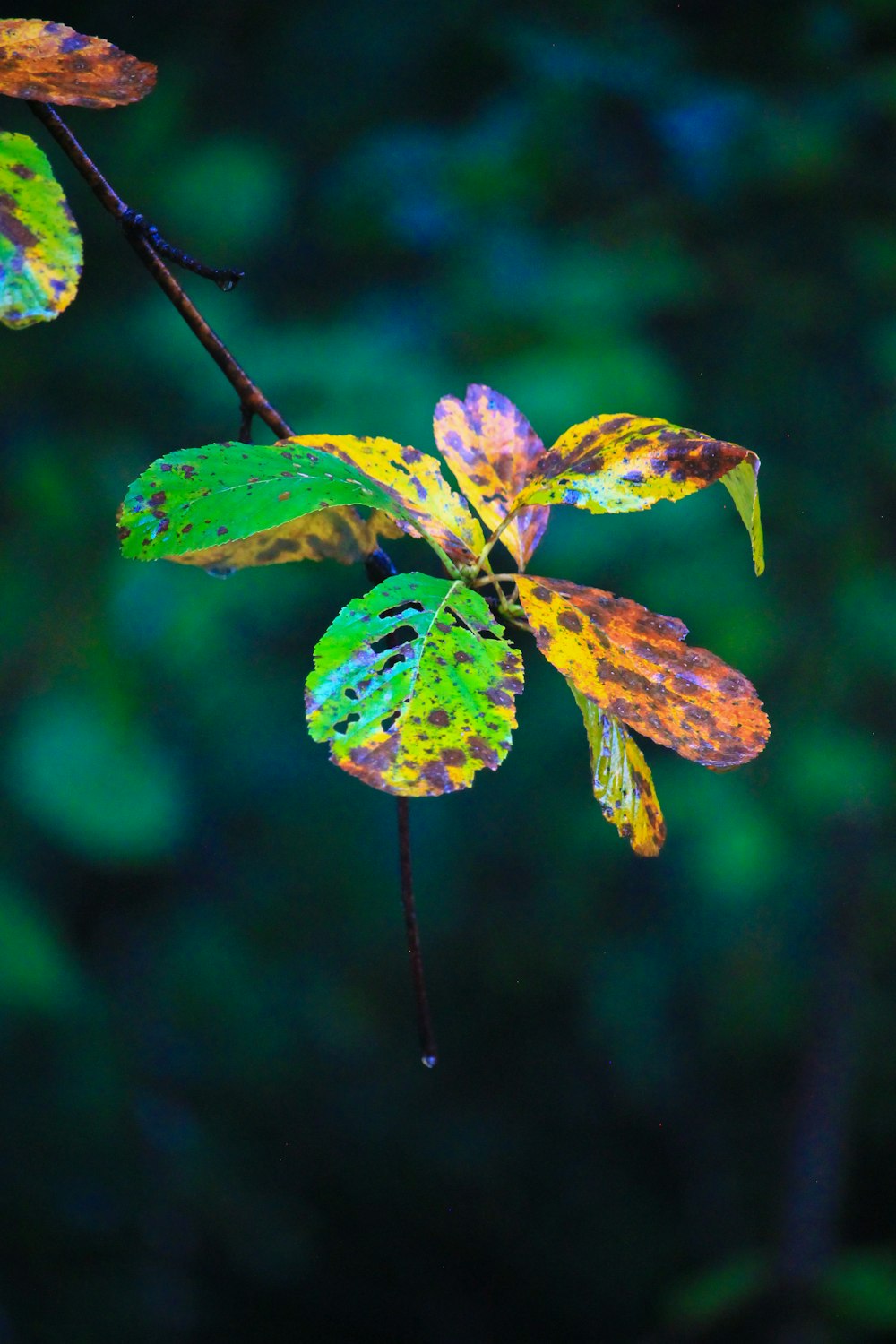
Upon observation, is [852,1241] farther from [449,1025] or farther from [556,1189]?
[449,1025]

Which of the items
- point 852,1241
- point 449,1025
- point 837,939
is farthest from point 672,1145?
point 837,939

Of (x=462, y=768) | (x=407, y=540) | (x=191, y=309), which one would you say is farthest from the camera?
(x=407, y=540)

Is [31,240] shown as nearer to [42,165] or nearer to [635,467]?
[42,165]

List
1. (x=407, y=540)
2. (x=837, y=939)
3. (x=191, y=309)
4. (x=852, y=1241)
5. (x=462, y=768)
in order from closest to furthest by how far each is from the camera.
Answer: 1. (x=462, y=768)
2. (x=191, y=309)
3. (x=407, y=540)
4. (x=837, y=939)
5. (x=852, y=1241)

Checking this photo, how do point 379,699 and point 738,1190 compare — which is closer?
point 379,699

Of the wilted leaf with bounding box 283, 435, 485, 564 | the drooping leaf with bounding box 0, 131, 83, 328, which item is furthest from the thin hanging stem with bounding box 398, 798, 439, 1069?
the drooping leaf with bounding box 0, 131, 83, 328

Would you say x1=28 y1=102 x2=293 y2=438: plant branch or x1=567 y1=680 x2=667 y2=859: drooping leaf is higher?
x1=28 y1=102 x2=293 y2=438: plant branch

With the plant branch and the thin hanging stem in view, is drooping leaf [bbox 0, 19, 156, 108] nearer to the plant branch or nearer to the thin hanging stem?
the plant branch
